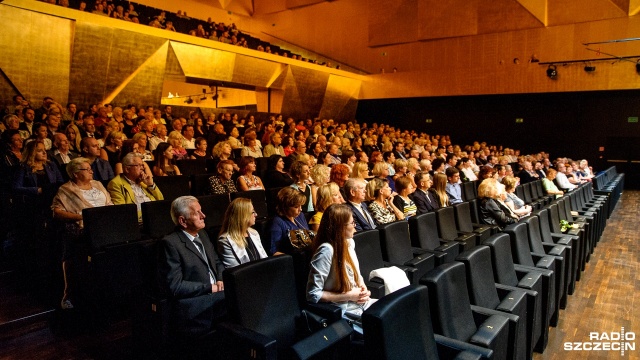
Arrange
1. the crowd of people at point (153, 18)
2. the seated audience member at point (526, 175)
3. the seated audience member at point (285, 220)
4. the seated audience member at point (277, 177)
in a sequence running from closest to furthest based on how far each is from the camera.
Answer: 1. the seated audience member at point (285, 220)
2. the seated audience member at point (277, 177)
3. the seated audience member at point (526, 175)
4. the crowd of people at point (153, 18)

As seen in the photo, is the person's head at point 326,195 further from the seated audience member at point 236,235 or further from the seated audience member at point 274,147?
the seated audience member at point 274,147

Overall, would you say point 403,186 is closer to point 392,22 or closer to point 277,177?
point 277,177

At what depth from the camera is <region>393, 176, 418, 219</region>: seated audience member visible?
3.32 meters

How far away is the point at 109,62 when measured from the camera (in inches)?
275

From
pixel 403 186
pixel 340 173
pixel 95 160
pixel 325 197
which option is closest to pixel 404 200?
pixel 403 186

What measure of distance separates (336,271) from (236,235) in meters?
0.56

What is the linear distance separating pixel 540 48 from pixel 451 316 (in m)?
10.4

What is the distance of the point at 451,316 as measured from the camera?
151 cm

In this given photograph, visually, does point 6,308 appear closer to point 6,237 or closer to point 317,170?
point 6,237

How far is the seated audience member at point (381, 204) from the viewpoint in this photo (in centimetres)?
298

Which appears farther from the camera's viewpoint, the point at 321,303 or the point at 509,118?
the point at 509,118

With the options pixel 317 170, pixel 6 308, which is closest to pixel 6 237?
pixel 6 308

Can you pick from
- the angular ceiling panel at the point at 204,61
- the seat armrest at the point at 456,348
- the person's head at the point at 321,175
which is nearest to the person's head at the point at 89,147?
the person's head at the point at 321,175

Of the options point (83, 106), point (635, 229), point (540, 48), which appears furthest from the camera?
point (540, 48)
